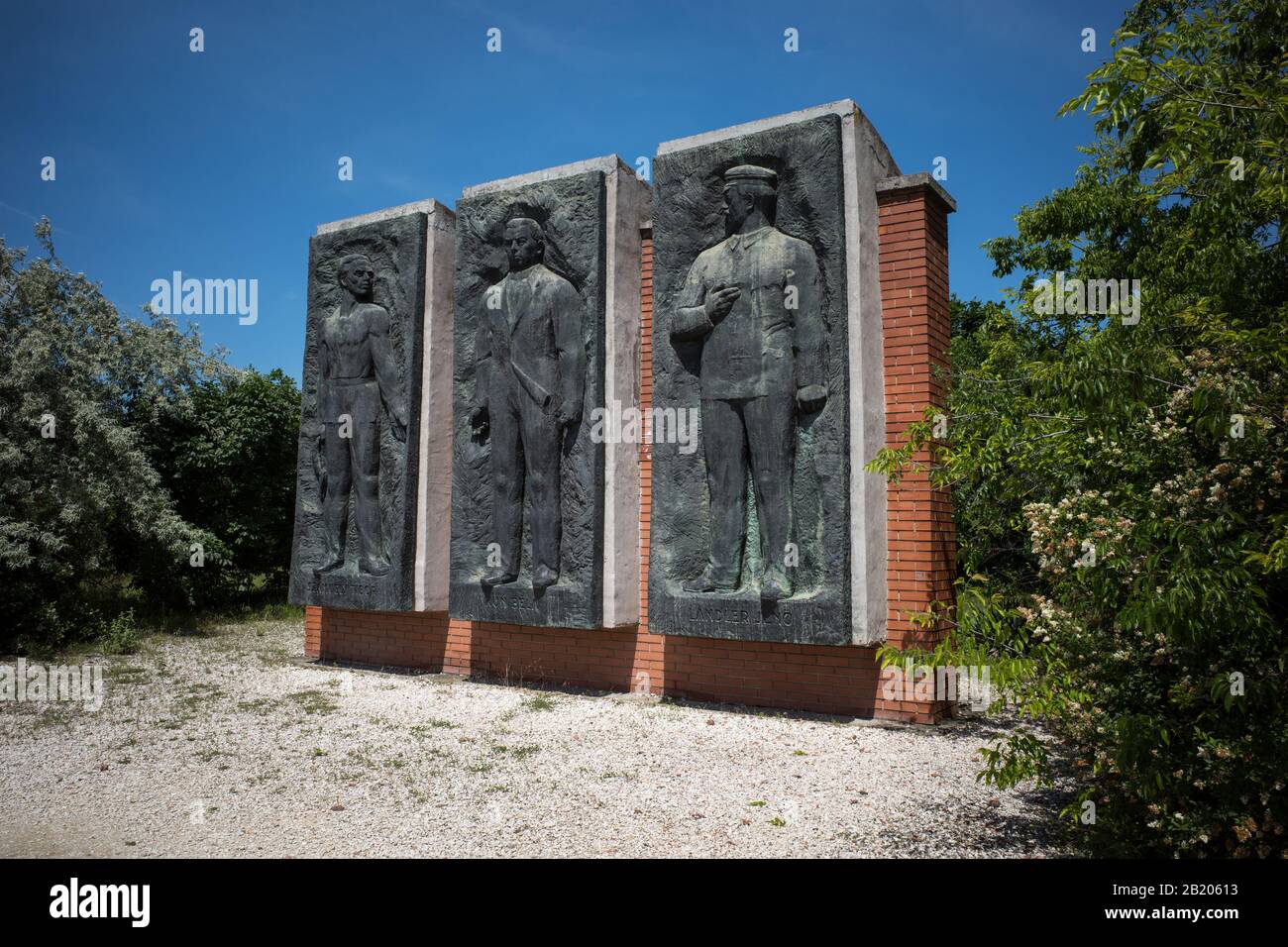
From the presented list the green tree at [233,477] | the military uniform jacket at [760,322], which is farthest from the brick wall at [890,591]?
the green tree at [233,477]

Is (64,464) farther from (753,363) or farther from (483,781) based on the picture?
(753,363)

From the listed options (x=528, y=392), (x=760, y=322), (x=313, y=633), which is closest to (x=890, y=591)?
(x=760, y=322)

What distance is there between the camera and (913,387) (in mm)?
5953

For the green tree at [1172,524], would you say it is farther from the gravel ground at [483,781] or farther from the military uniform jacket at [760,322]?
the military uniform jacket at [760,322]

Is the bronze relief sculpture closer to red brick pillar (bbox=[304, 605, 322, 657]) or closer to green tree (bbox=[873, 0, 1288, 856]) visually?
red brick pillar (bbox=[304, 605, 322, 657])

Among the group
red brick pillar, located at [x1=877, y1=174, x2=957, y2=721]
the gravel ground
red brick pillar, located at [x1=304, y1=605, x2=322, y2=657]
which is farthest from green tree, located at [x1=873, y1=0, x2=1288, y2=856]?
red brick pillar, located at [x1=304, y1=605, x2=322, y2=657]

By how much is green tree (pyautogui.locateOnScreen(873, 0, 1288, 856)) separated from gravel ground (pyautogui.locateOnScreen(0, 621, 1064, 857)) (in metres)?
0.80

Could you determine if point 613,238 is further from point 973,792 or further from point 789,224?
point 973,792

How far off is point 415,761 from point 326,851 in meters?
1.45

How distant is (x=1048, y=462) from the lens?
357 centimetres

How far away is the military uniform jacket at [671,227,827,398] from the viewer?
5926 mm

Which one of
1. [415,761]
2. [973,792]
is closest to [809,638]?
[973,792]

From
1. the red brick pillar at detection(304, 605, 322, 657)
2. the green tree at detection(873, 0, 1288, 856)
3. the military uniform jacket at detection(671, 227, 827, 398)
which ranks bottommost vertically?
the red brick pillar at detection(304, 605, 322, 657)

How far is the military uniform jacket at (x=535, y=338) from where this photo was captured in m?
6.90
